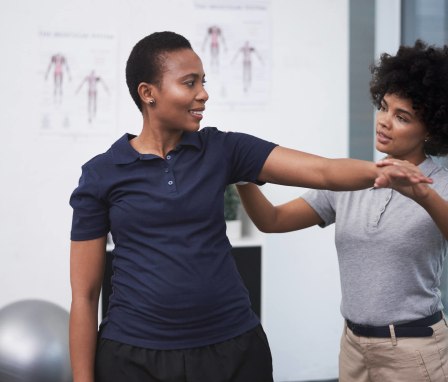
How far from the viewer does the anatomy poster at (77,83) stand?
3221 mm

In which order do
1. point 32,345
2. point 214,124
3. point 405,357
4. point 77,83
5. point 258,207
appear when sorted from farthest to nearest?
point 214,124 → point 77,83 → point 32,345 → point 258,207 → point 405,357

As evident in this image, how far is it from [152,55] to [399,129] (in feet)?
2.08

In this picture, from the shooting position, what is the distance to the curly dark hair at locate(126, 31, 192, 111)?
1.34 metres

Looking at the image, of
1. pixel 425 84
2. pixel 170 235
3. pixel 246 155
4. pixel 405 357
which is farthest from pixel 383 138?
pixel 170 235

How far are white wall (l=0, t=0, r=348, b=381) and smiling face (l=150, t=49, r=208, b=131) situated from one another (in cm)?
199

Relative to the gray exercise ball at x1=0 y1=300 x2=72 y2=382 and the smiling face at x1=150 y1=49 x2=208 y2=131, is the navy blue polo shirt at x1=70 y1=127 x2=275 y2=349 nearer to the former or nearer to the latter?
the smiling face at x1=150 y1=49 x2=208 y2=131

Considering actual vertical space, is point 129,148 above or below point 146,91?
below

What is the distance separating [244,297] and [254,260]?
1.62 meters

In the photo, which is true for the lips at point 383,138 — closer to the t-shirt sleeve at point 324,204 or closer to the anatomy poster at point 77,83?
the t-shirt sleeve at point 324,204

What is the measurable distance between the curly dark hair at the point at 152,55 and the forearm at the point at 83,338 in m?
0.48

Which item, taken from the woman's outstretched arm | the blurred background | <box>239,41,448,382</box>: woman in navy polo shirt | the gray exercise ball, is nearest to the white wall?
the blurred background

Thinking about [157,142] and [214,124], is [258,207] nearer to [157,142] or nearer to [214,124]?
[157,142]

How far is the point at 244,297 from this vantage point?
53.0 inches

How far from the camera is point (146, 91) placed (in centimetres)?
137
